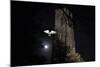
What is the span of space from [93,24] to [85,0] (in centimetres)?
34

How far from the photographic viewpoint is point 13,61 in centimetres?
197

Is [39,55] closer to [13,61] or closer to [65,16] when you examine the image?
[13,61]

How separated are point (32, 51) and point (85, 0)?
965mm

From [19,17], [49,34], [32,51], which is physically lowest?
[32,51]
